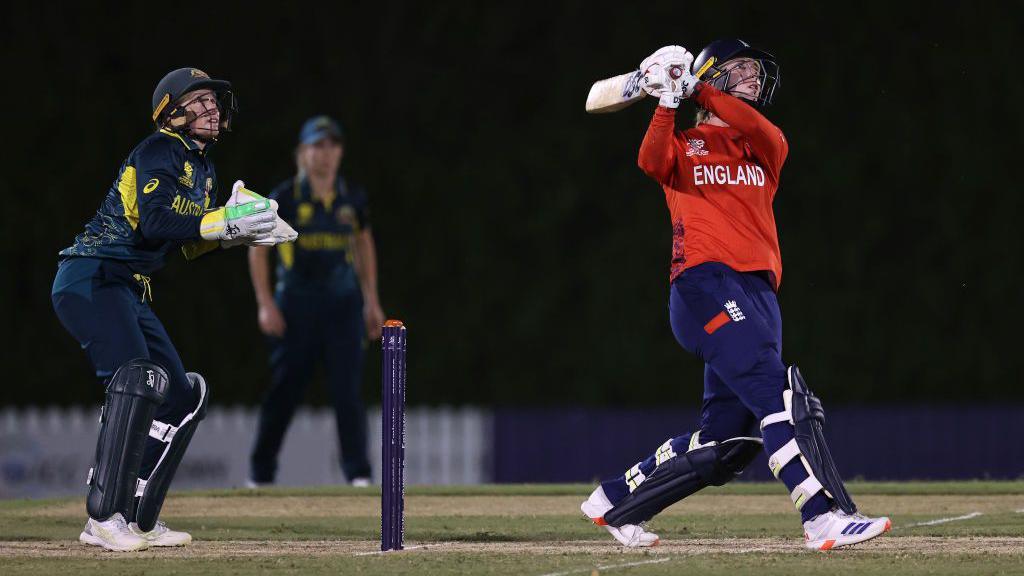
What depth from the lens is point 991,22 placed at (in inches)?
453

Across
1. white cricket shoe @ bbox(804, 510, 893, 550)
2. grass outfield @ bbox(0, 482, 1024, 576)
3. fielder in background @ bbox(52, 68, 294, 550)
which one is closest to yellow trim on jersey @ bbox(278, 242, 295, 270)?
grass outfield @ bbox(0, 482, 1024, 576)

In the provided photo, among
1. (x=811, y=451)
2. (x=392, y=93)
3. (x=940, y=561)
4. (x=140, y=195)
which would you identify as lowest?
(x=940, y=561)

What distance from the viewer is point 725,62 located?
5.34m

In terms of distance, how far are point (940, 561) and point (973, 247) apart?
7.12m

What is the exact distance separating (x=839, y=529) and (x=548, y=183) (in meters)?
6.76

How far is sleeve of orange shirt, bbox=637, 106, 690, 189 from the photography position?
16.4 feet

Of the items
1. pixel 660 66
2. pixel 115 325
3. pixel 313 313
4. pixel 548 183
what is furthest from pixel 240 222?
pixel 548 183

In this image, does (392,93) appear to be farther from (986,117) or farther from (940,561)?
(940,561)

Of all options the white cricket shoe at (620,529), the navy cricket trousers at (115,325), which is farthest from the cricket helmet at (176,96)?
the white cricket shoe at (620,529)

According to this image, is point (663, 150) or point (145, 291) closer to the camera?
point (663, 150)

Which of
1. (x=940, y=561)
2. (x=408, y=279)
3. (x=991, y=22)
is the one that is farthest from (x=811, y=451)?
(x=991, y=22)

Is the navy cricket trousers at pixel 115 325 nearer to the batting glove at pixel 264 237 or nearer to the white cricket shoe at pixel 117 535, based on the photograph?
the white cricket shoe at pixel 117 535

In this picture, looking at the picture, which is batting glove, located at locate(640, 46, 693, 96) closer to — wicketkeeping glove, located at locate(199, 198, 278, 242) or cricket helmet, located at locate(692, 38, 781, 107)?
cricket helmet, located at locate(692, 38, 781, 107)

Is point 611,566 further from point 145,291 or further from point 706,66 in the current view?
point 145,291
